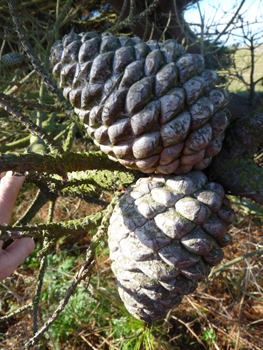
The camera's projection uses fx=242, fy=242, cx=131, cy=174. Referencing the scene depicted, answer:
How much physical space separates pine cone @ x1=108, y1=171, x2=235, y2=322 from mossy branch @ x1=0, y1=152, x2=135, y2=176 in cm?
14

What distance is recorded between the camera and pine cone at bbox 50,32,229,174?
0.53m

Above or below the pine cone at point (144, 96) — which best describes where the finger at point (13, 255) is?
below

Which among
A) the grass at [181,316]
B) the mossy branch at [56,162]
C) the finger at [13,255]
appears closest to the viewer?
the mossy branch at [56,162]

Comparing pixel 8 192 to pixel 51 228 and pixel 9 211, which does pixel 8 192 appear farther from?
pixel 51 228

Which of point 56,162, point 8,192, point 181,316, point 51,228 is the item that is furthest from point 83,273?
point 181,316

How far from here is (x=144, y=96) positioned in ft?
1.73

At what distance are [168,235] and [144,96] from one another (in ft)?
1.07

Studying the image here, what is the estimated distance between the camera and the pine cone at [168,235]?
0.58 metres

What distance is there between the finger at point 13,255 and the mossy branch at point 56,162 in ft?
1.96

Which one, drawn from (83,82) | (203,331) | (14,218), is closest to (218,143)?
(83,82)

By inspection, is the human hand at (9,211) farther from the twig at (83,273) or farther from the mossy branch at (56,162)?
the mossy branch at (56,162)

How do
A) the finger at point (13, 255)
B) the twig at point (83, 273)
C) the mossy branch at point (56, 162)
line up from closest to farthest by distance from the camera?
the mossy branch at point (56, 162)
the twig at point (83, 273)
the finger at point (13, 255)

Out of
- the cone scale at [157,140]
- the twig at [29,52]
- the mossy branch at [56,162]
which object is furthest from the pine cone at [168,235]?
the twig at [29,52]

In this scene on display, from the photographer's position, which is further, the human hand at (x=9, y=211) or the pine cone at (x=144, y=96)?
the human hand at (x=9, y=211)
